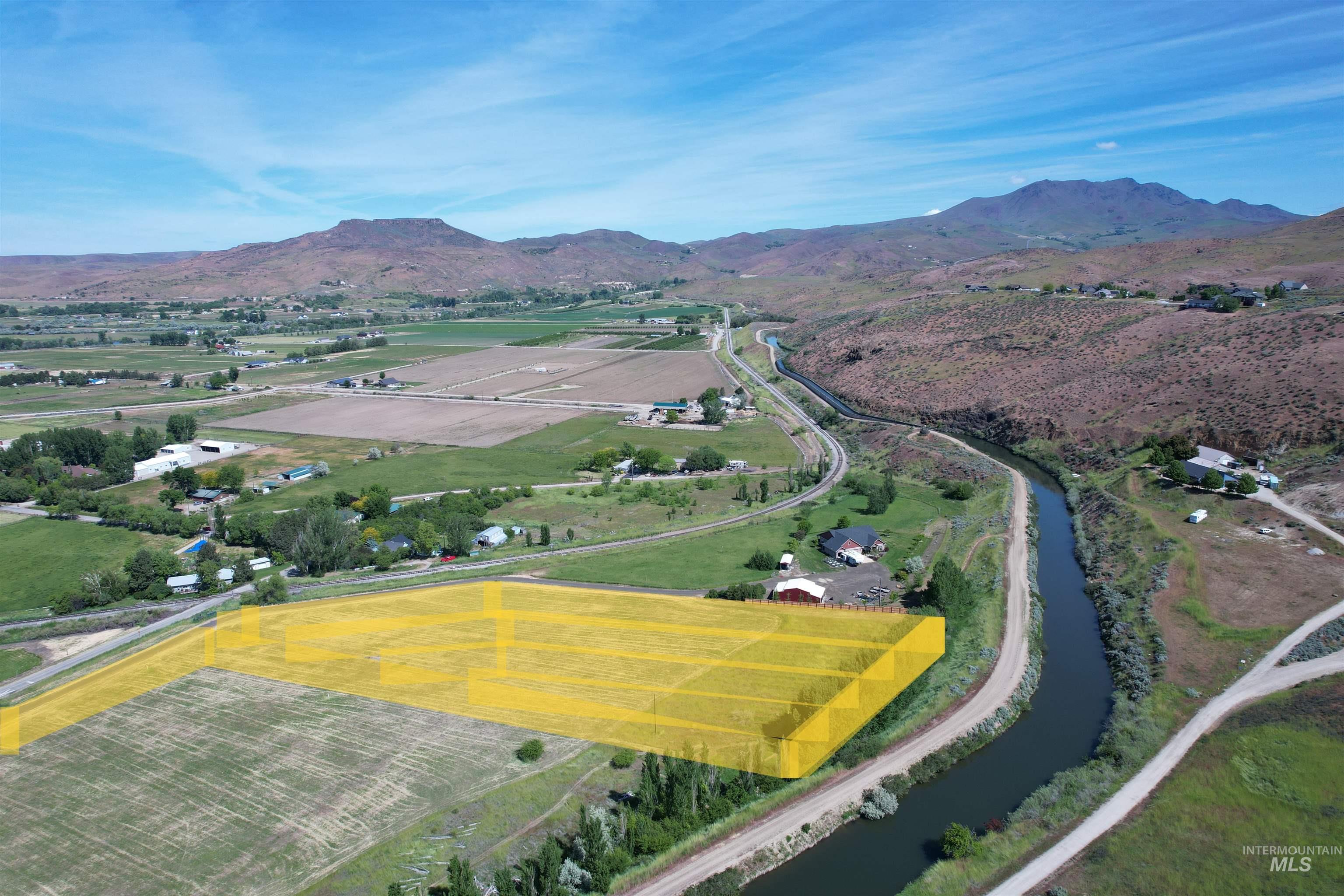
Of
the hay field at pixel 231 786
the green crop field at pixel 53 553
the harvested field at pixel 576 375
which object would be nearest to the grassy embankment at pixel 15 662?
the green crop field at pixel 53 553

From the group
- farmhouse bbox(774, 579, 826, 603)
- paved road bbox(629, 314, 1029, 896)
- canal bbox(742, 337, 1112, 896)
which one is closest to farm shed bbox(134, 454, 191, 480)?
farmhouse bbox(774, 579, 826, 603)

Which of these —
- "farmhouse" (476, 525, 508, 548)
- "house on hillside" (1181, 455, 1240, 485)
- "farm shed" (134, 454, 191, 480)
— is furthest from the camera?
"farm shed" (134, 454, 191, 480)

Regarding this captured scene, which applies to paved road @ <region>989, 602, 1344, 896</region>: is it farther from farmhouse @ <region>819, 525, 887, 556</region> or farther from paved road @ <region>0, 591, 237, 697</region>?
paved road @ <region>0, 591, 237, 697</region>

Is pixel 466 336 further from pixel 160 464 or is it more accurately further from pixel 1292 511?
pixel 1292 511

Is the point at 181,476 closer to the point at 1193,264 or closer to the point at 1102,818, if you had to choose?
the point at 1102,818
